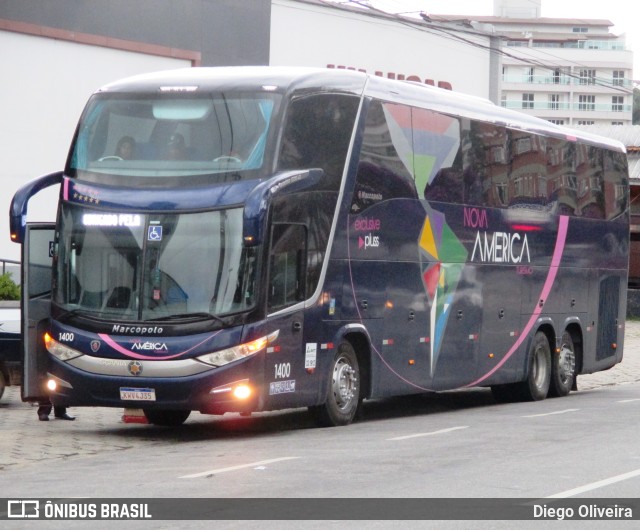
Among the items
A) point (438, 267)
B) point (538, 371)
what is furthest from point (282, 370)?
point (538, 371)

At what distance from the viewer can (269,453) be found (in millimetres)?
13508

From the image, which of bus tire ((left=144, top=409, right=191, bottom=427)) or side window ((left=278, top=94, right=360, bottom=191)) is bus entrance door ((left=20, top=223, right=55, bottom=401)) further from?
side window ((left=278, top=94, right=360, bottom=191))

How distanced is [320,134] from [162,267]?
2.37m

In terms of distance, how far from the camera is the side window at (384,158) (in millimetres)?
16764

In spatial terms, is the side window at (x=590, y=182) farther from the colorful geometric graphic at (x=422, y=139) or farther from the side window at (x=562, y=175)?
the colorful geometric graphic at (x=422, y=139)

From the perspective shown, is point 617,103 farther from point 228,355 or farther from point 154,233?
point 228,355

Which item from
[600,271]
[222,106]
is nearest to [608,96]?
[600,271]

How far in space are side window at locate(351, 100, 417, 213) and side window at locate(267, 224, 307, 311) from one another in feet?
3.90

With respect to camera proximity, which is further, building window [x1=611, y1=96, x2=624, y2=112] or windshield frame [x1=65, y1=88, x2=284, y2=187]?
building window [x1=611, y1=96, x2=624, y2=112]

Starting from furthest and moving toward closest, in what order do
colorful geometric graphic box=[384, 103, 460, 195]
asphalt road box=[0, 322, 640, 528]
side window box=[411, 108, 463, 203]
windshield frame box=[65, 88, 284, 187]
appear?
side window box=[411, 108, 463, 203] → colorful geometric graphic box=[384, 103, 460, 195] → windshield frame box=[65, 88, 284, 187] → asphalt road box=[0, 322, 640, 528]

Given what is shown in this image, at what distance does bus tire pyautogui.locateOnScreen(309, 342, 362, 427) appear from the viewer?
53.9 feet

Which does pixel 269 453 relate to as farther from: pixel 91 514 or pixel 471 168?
pixel 471 168

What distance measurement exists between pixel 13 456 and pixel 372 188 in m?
5.47

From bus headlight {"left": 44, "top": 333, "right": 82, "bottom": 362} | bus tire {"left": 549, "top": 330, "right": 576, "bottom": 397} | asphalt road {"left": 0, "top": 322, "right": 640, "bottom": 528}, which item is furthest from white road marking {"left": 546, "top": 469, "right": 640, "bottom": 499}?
bus tire {"left": 549, "top": 330, "right": 576, "bottom": 397}
